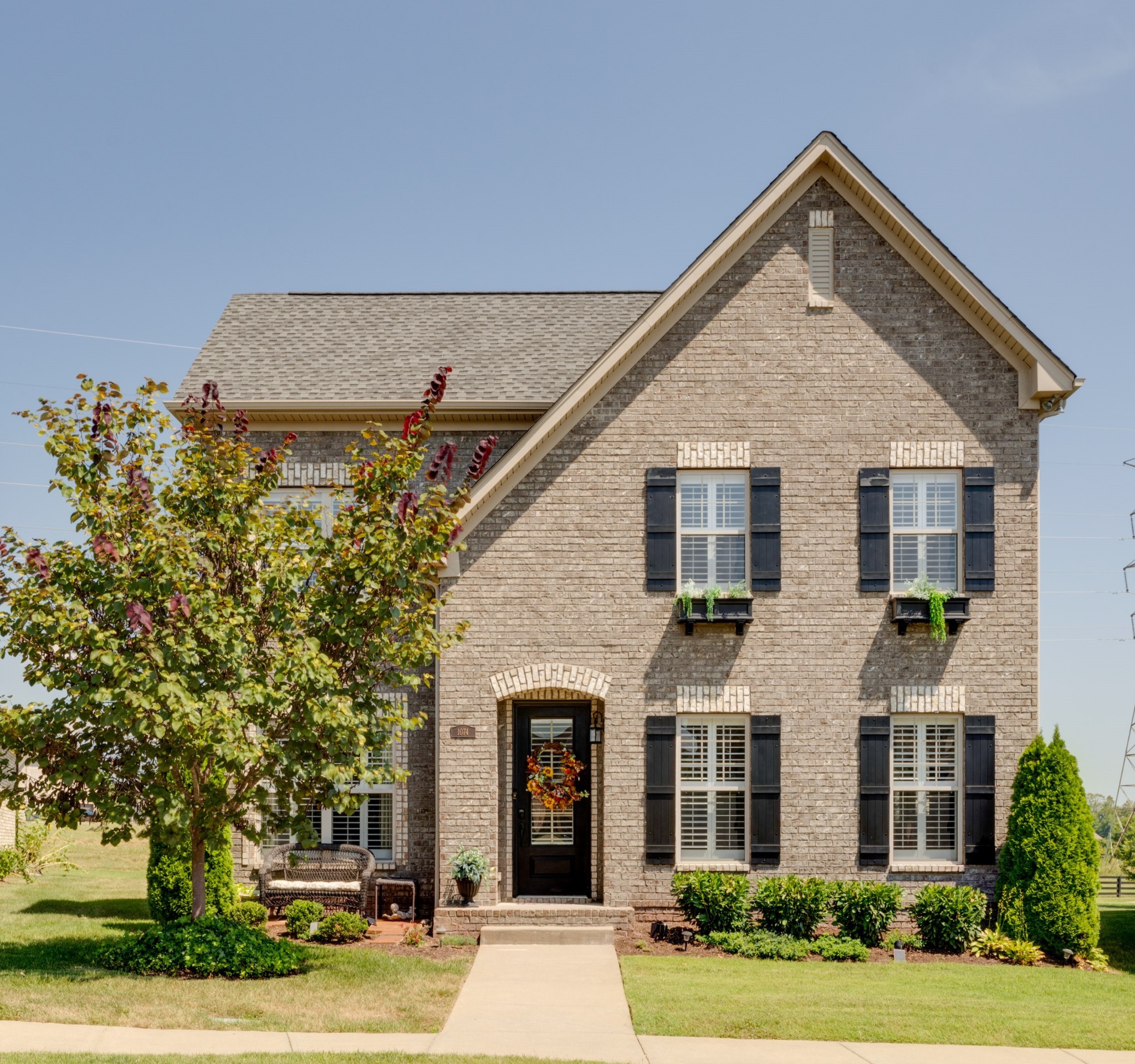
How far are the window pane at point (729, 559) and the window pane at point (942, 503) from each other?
7.44 ft

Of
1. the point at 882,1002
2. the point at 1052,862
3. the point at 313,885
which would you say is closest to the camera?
the point at 882,1002

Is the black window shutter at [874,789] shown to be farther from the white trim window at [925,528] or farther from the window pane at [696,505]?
the window pane at [696,505]

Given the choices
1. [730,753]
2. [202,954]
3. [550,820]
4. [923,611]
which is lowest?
[202,954]

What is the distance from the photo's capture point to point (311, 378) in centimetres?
1627

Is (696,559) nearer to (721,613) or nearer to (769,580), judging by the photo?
(721,613)

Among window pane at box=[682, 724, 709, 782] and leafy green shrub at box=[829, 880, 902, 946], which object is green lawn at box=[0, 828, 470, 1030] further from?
leafy green shrub at box=[829, 880, 902, 946]

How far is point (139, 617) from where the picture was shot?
1038 cm

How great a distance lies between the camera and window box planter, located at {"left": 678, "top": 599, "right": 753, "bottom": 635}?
46.3 ft

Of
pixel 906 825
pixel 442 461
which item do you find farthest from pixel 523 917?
pixel 442 461

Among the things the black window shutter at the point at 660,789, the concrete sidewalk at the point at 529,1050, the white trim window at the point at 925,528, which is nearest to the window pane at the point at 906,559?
the white trim window at the point at 925,528

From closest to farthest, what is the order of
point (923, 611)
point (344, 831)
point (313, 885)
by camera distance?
1. point (923, 611)
2. point (313, 885)
3. point (344, 831)

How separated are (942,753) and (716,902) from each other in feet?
10.8

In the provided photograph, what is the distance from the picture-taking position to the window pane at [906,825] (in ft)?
46.6

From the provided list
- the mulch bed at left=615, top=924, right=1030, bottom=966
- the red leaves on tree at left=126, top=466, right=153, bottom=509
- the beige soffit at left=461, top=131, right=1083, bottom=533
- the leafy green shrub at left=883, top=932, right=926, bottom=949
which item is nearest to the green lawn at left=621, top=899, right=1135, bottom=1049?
the mulch bed at left=615, top=924, right=1030, bottom=966
